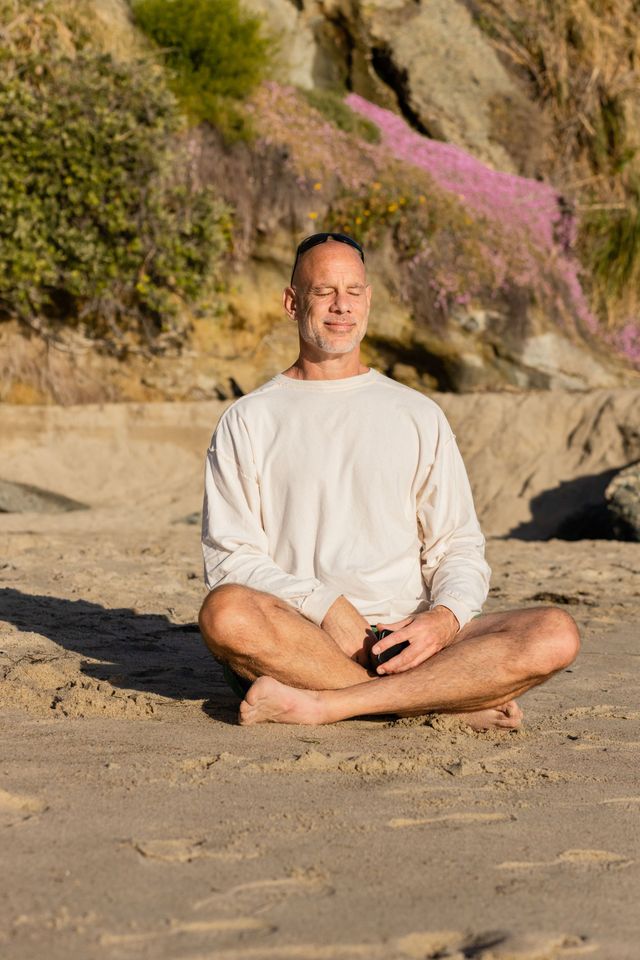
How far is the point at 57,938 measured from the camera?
1.76 metres

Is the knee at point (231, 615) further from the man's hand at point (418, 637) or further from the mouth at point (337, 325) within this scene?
the mouth at point (337, 325)

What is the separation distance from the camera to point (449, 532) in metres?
3.22

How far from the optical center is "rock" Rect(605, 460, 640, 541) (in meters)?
7.94

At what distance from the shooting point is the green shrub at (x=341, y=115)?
40.9 ft

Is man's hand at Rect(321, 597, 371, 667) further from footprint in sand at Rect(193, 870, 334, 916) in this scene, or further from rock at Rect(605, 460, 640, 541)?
rock at Rect(605, 460, 640, 541)

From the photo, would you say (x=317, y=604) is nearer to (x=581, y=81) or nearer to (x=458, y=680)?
(x=458, y=680)

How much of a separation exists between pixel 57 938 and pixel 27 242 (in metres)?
8.78

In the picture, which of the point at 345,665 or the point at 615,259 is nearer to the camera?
the point at 345,665

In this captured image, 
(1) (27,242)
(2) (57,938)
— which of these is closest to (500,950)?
(2) (57,938)

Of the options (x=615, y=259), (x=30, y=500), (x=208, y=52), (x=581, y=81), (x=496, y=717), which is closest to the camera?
(x=496, y=717)

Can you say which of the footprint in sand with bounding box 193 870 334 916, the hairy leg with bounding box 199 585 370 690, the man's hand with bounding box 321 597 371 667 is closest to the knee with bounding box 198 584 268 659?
the hairy leg with bounding box 199 585 370 690

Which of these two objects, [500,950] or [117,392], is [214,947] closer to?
[500,950]

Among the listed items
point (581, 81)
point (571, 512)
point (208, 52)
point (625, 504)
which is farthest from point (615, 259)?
point (625, 504)

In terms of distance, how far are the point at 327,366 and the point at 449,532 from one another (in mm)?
590
